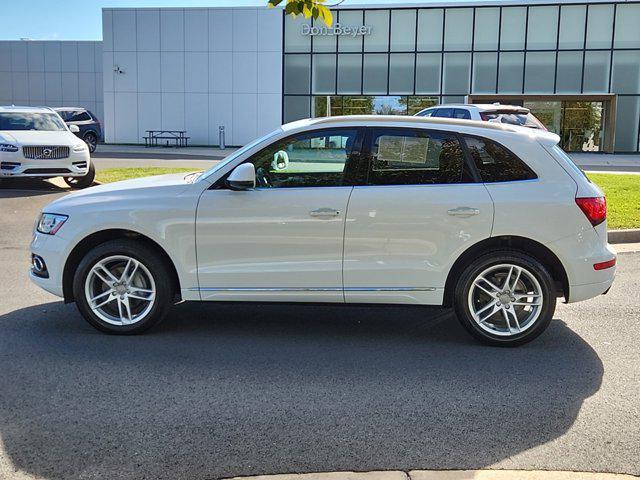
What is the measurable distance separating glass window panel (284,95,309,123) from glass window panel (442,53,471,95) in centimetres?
677

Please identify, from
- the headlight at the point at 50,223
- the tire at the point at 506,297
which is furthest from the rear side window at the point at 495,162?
the headlight at the point at 50,223

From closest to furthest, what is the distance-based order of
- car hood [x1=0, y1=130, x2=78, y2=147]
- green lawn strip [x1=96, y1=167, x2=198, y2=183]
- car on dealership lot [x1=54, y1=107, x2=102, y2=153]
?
1. car hood [x1=0, y1=130, x2=78, y2=147]
2. green lawn strip [x1=96, y1=167, x2=198, y2=183]
3. car on dealership lot [x1=54, y1=107, x2=102, y2=153]

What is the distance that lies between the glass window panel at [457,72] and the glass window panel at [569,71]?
405 cm

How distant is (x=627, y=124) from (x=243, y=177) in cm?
2961

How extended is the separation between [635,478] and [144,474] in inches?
94.9

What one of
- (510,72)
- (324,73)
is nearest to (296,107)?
(324,73)

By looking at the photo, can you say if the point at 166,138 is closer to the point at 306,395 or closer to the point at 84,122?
the point at 84,122

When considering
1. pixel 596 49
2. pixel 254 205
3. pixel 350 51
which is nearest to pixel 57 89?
pixel 350 51

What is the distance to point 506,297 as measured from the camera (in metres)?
5.24

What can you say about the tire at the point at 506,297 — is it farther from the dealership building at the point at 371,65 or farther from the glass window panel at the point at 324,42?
the glass window panel at the point at 324,42

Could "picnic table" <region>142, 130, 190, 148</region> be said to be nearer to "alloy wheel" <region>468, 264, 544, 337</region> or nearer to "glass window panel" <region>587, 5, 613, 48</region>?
"glass window panel" <region>587, 5, 613, 48</region>

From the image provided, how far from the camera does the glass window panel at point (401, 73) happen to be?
3166cm

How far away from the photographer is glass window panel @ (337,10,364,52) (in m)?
31.8

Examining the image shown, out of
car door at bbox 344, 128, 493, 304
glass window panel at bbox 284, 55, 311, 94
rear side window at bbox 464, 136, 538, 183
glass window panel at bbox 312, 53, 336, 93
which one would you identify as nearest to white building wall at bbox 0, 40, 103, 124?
glass window panel at bbox 284, 55, 311, 94
